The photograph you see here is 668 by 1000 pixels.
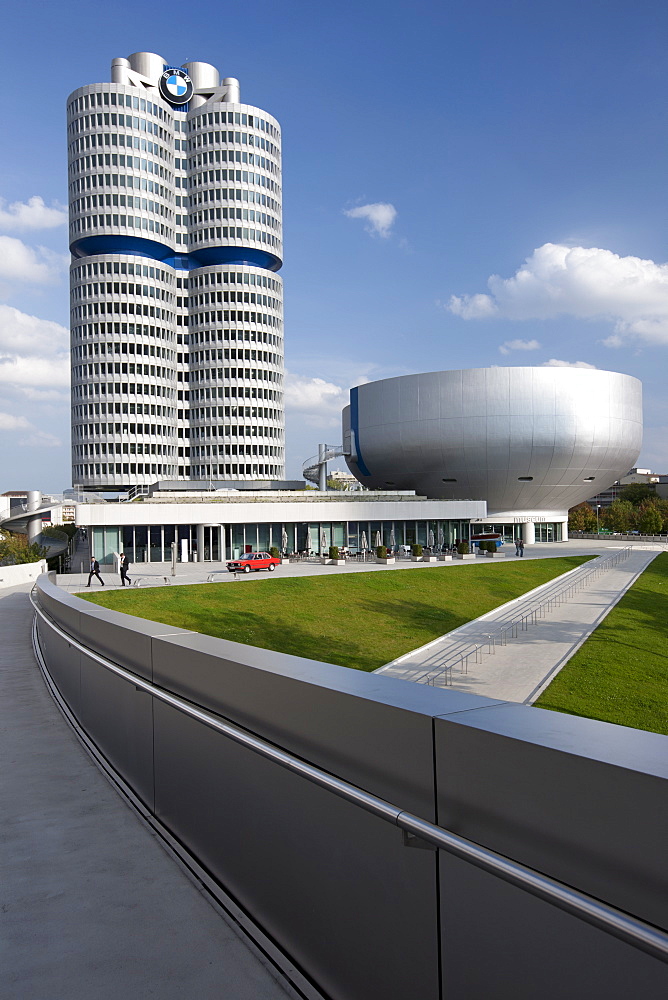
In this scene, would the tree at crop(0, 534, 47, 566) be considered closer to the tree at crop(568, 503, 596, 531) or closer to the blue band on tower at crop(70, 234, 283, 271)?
the blue band on tower at crop(70, 234, 283, 271)

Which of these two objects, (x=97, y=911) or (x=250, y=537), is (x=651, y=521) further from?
(x=97, y=911)

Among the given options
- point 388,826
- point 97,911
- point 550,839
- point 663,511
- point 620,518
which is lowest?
point 620,518

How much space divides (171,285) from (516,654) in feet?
320

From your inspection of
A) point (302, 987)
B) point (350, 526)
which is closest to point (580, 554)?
point (350, 526)

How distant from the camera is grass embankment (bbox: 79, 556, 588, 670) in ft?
87.1

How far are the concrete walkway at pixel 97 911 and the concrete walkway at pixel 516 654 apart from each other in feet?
40.2

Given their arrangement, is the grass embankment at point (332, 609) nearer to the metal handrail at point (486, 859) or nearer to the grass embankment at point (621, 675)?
the grass embankment at point (621, 675)

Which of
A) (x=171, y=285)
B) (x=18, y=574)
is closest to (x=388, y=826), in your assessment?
(x=18, y=574)

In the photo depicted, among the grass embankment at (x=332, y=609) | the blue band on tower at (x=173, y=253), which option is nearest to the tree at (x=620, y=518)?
the blue band on tower at (x=173, y=253)

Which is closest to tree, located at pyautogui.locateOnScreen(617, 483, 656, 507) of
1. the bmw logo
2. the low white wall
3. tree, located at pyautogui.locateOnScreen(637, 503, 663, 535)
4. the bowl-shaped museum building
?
tree, located at pyautogui.locateOnScreen(637, 503, 663, 535)

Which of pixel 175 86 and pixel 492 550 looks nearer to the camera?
pixel 492 550

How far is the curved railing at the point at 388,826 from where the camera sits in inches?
94.3

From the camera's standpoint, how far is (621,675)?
2244 centimetres

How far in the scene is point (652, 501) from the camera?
124m
